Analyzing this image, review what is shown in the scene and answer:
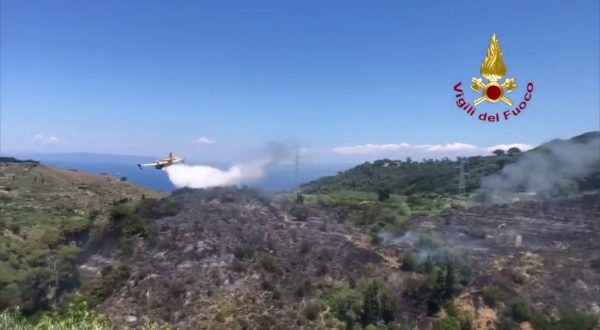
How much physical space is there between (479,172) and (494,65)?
75.2 m

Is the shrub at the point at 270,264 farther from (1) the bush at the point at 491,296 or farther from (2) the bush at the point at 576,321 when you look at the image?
(2) the bush at the point at 576,321

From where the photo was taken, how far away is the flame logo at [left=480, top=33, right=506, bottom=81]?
77.1ft

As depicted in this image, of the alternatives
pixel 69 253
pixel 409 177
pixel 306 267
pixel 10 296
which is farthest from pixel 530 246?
pixel 409 177

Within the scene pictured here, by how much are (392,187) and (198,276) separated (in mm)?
68601

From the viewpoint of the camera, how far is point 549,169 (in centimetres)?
8319

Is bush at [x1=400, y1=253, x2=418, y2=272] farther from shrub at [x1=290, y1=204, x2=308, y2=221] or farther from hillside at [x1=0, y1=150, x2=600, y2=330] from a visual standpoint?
shrub at [x1=290, y1=204, x2=308, y2=221]

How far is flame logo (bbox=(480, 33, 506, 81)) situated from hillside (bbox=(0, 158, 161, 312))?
32.0 meters

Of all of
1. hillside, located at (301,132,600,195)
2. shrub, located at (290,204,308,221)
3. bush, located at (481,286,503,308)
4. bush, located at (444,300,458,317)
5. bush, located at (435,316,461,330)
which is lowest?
bush, located at (435,316,461,330)

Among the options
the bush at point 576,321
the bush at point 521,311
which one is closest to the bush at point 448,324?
the bush at point 521,311

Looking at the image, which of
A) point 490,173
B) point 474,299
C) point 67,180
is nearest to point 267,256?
point 474,299

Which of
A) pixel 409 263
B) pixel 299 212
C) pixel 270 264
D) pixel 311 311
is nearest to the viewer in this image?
pixel 311 311

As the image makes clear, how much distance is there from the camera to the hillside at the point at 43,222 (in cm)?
3997

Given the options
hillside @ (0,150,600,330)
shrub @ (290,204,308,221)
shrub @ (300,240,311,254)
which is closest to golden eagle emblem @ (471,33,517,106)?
hillside @ (0,150,600,330)

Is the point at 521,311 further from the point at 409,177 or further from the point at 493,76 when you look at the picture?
the point at 409,177
